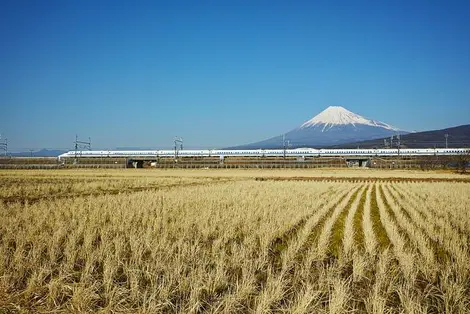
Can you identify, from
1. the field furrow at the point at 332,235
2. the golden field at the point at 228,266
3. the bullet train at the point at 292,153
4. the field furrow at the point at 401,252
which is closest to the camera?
the golden field at the point at 228,266

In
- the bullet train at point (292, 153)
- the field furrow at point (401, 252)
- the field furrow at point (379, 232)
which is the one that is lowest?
the field furrow at point (379, 232)

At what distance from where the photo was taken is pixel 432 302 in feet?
16.6

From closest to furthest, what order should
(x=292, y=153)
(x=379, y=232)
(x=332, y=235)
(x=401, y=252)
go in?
(x=401, y=252)
(x=332, y=235)
(x=379, y=232)
(x=292, y=153)

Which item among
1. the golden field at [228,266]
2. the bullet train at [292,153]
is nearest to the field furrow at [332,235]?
the golden field at [228,266]

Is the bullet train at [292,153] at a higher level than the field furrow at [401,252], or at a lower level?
higher

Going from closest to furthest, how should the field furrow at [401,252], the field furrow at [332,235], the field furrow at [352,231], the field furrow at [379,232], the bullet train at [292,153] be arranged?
the field furrow at [401,252] → the field furrow at [332,235] → the field furrow at [352,231] → the field furrow at [379,232] → the bullet train at [292,153]

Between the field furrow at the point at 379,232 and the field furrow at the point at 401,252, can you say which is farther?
the field furrow at the point at 379,232

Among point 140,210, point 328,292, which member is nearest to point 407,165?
point 140,210

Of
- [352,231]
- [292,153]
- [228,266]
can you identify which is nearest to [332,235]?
[352,231]

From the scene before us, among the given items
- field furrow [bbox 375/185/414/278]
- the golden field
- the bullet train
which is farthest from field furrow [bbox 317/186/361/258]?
the bullet train

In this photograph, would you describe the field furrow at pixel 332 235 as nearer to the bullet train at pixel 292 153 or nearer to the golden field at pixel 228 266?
the golden field at pixel 228 266

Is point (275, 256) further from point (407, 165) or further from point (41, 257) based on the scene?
point (407, 165)

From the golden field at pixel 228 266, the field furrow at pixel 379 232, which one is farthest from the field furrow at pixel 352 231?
the field furrow at pixel 379 232

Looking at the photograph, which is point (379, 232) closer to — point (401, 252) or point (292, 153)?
point (401, 252)
